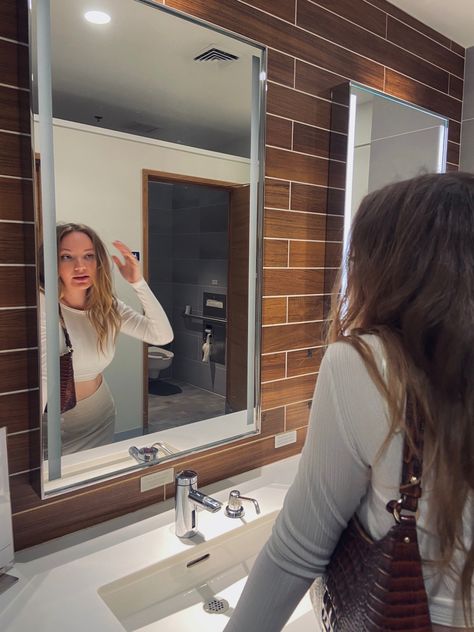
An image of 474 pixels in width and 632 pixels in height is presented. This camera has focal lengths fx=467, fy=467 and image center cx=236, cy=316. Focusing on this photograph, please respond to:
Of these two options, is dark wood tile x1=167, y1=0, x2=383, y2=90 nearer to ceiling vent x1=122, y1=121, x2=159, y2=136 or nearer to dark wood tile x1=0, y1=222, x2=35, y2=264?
ceiling vent x1=122, y1=121, x2=159, y2=136

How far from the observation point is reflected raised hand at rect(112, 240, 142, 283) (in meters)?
1.13

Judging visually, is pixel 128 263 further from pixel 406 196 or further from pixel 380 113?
pixel 380 113

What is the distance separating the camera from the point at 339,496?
56 centimetres

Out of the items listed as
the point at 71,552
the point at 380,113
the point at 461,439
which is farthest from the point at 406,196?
the point at 380,113

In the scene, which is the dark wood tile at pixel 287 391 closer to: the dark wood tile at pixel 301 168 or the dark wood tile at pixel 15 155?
the dark wood tile at pixel 301 168

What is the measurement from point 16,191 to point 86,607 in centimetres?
82

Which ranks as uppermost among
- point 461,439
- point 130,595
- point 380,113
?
point 380,113

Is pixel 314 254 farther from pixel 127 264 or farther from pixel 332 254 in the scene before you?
pixel 127 264

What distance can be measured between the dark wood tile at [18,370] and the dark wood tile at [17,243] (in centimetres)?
20

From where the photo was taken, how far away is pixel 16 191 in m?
0.95

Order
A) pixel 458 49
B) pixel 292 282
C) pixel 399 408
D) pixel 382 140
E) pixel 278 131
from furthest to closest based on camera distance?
pixel 458 49
pixel 382 140
pixel 292 282
pixel 278 131
pixel 399 408

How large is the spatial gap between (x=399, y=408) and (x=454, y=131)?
1811 mm

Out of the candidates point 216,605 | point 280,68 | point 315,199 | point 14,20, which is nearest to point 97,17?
point 14,20

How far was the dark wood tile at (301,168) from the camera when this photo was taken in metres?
1.35
